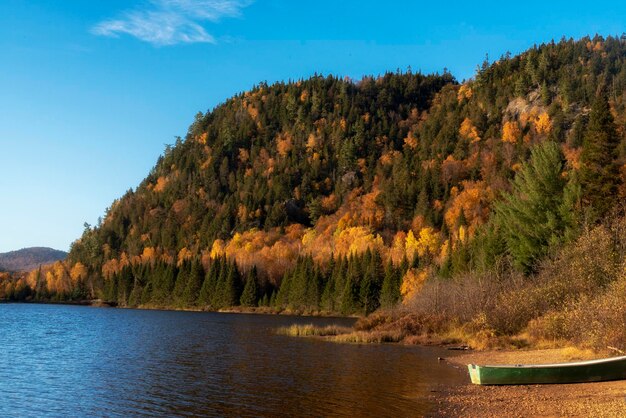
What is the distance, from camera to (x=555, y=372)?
29219 mm

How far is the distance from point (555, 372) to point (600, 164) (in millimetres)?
41191

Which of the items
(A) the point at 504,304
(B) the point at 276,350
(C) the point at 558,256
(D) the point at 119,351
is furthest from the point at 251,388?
(C) the point at 558,256

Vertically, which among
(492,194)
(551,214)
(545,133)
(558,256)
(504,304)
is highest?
(545,133)

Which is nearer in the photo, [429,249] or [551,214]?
[551,214]

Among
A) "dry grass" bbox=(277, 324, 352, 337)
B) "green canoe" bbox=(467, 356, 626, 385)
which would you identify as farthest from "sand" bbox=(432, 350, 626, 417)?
"dry grass" bbox=(277, 324, 352, 337)

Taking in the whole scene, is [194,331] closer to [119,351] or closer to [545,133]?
[119,351]

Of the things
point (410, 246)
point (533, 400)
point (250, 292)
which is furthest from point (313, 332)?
point (410, 246)

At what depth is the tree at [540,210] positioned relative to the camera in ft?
200

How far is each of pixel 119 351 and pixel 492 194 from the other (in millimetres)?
133881

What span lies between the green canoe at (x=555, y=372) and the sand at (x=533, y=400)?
1.24ft

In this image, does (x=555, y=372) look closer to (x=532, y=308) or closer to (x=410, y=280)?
(x=532, y=308)

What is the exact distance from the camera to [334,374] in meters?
37.2

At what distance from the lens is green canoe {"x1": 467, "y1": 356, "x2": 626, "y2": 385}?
1134 inches

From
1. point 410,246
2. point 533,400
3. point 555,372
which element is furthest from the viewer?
point 410,246
